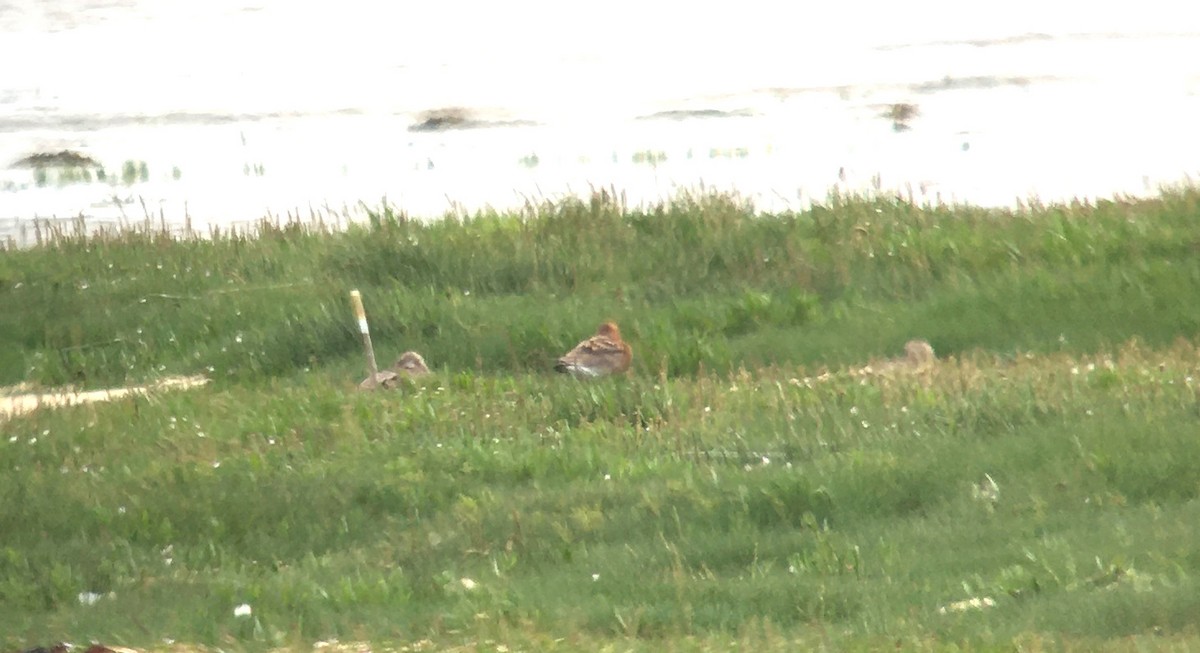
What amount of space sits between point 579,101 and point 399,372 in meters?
23.6

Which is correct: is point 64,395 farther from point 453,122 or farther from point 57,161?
point 453,122

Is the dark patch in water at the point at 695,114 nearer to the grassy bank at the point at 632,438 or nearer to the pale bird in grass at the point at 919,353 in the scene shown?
the grassy bank at the point at 632,438

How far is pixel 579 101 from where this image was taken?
37.1 metres

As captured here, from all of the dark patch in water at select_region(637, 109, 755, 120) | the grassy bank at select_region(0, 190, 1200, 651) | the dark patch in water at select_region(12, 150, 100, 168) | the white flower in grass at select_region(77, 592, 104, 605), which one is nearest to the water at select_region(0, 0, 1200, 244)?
the dark patch in water at select_region(637, 109, 755, 120)

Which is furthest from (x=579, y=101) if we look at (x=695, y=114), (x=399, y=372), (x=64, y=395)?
(x=399, y=372)

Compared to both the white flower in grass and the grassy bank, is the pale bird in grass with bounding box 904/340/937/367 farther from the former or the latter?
the white flower in grass

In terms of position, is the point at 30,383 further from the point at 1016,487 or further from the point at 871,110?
the point at 871,110

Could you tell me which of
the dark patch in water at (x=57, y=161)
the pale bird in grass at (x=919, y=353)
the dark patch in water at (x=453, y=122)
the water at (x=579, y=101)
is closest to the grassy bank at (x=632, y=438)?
the pale bird in grass at (x=919, y=353)

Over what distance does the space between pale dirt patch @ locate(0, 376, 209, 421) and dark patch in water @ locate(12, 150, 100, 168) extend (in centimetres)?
1558

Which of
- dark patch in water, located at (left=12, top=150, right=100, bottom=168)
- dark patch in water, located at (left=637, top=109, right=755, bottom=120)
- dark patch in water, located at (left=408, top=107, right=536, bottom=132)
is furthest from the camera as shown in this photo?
dark patch in water, located at (left=408, top=107, right=536, bottom=132)

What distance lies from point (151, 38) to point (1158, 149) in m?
29.0

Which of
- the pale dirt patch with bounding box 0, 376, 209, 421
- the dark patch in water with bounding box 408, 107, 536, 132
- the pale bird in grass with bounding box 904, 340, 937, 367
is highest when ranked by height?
the dark patch in water with bounding box 408, 107, 536, 132

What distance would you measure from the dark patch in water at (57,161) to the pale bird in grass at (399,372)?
17.7 m

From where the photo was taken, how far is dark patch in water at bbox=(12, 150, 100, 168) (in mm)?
31188
